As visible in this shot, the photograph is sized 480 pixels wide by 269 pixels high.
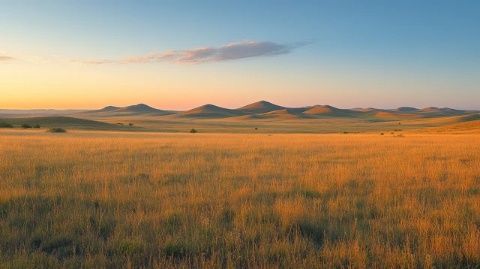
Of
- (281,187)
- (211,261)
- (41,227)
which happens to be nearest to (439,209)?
(281,187)

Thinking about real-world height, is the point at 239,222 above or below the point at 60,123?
above

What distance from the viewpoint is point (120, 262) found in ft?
17.9

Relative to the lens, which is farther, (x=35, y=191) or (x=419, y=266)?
(x=35, y=191)

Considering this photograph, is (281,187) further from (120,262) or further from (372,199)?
(120,262)

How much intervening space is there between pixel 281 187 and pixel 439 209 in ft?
12.1

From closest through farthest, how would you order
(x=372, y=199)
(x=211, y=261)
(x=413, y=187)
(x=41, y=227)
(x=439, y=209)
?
(x=211, y=261) → (x=41, y=227) → (x=439, y=209) → (x=372, y=199) → (x=413, y=187)

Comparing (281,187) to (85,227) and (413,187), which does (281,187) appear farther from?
(85,227)

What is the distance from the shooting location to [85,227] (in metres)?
6.91

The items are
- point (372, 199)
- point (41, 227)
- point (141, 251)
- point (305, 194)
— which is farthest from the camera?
point (305, 194)

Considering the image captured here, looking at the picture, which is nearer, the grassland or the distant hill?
the grassland

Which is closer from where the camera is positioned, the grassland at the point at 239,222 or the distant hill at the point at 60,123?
the grassland at the point at 239,222

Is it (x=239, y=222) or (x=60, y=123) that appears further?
(x=60, y=123)

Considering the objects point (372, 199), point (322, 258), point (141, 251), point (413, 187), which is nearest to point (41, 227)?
point (141, 251)

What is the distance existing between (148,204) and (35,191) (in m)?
3.02
